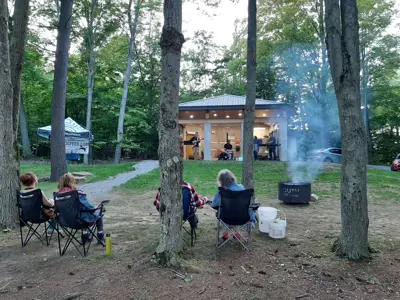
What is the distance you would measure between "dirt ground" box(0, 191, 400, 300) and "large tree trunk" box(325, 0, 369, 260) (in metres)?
0.27

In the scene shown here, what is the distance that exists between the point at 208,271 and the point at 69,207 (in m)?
1.76

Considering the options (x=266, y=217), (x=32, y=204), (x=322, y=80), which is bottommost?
(x=266, y=217)

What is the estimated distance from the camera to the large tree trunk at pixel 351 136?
3.06 metres

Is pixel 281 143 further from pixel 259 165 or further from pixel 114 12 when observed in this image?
pixel 114 12

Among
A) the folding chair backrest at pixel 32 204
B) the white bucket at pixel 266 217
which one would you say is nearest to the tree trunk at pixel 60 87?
the folding chair backrest at pixel 32 204

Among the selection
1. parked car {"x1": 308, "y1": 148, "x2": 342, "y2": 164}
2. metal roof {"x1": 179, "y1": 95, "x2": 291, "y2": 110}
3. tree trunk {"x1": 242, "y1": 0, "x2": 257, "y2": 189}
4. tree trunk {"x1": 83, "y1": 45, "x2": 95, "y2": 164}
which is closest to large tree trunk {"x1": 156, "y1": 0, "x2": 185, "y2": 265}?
tree trunk {"x1": 242, "y1": 0, "x2": 257, "y2": 189}

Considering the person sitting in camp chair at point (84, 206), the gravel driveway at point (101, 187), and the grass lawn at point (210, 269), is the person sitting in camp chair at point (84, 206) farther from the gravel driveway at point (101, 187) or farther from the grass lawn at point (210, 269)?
the gravel driveway at point (101, 187)

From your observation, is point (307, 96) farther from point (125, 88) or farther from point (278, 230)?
point (278, 230)

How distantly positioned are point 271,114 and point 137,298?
608 inches

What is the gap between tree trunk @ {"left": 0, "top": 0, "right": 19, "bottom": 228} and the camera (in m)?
4.39

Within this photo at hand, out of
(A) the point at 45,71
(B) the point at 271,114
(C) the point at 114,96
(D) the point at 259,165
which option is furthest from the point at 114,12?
(D) the point at 259,165

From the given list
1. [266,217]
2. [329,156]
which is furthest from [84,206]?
[329,156]

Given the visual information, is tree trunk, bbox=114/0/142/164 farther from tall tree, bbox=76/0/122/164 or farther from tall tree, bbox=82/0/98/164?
tall tree, bbox=82/0/98/164

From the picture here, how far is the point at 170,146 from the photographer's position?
9.59 feet
